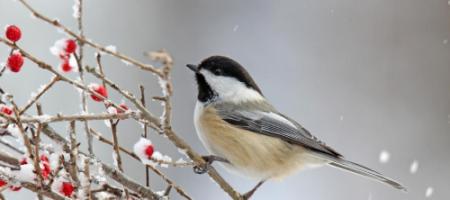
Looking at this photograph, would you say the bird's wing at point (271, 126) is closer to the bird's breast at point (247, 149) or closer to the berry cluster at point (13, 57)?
the bird's breast at point (247, 149)

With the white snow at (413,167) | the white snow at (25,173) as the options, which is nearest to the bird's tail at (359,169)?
the white snow at (25,173)

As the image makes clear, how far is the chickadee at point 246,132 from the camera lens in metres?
2.27

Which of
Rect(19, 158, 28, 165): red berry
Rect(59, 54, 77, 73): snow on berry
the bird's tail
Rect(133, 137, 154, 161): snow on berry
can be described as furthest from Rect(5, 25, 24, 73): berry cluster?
the bird's tail

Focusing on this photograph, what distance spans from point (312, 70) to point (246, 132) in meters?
4.14

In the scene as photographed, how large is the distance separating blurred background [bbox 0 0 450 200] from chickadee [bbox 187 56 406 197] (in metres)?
2.62

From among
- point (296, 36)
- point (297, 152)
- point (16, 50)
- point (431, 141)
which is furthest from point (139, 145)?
point (296, 36)

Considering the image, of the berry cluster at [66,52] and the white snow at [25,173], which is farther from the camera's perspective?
the berry cluster at [66,52]

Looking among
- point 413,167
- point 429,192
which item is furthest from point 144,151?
point 413,167

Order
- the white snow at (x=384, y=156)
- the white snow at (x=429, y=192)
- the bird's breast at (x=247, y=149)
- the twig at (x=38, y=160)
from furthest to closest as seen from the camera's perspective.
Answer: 1. the white snow at (x=384, y=156)
2. the white snow at (x=429, y=192)
3. the bird's breast at (x=247, y=149)
4. the twig at (x=38, y=160)

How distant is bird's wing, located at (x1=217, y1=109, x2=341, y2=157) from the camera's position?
7.84 feet

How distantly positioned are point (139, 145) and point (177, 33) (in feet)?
16.4

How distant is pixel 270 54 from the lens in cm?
647

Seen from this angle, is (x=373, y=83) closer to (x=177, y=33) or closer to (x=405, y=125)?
(x=405, y=125)

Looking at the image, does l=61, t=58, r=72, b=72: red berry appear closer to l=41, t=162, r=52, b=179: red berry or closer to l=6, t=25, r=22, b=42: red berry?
l=6, t=25, r=22, b=42: red berry
